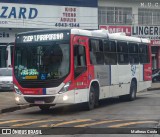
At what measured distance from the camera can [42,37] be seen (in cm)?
1677

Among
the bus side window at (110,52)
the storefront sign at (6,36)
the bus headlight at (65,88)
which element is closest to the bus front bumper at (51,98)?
the bus headlight at (65,88)

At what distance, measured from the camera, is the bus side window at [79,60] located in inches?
647

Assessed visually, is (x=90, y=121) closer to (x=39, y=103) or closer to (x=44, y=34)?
(x=39, y=103)

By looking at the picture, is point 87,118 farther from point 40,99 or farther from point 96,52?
point 96,52

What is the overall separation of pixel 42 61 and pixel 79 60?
1.32 metres

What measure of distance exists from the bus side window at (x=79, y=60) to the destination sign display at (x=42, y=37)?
59cm

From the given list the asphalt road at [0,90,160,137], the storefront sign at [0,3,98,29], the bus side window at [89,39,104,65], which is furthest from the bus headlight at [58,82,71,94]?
the storefront sign at [0,3,98,29]

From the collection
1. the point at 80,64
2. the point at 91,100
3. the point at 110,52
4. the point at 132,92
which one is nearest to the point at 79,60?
the point at 80,64

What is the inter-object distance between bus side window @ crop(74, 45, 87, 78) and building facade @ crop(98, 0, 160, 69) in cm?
2816

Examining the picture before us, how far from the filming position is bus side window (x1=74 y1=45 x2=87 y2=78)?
16.4m

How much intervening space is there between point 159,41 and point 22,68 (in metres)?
32.5

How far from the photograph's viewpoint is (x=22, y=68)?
1678 centimetres

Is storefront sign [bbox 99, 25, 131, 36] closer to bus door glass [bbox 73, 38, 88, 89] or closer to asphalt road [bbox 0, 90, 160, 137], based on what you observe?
asphalt road [bbox 0, 90, 160, 137]

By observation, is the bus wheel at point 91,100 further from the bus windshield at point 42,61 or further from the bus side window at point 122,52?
the bus side window at point 122,52
